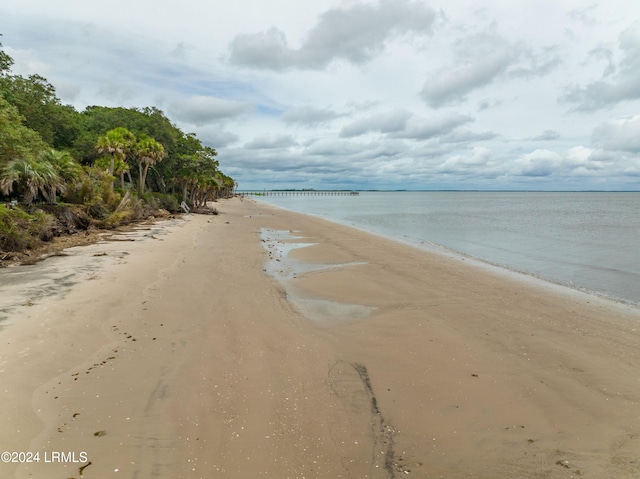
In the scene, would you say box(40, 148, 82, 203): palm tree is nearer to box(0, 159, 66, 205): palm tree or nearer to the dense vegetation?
the dense vegetation

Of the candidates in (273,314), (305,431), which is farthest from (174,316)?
(305,431)

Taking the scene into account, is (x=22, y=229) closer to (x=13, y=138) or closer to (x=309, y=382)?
(x=13, y=138)

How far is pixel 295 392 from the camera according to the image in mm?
5121

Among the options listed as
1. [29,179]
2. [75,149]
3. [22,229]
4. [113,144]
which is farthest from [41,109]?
[22,229]

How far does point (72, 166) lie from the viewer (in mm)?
22547

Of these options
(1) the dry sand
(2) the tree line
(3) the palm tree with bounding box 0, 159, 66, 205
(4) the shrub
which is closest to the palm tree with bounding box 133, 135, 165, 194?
(2) the tree line

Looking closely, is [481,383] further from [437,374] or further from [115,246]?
[115,246]

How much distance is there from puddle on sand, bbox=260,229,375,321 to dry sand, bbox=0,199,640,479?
105mm

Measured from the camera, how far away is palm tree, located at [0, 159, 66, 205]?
693 inches

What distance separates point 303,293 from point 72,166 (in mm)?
19822

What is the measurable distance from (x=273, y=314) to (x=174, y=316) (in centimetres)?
212

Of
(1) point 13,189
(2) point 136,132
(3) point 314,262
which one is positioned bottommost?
(3) point 314,262

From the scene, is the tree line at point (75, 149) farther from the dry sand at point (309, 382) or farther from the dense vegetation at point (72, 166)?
the dry sand at point (309, 382)

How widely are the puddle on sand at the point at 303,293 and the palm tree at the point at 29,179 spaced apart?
1174 cm
